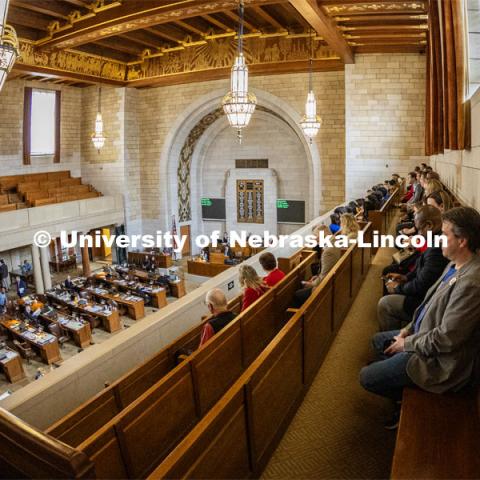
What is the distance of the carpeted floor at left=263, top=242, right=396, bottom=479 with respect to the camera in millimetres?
2281

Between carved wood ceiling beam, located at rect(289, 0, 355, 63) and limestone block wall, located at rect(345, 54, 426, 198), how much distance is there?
2.99ft

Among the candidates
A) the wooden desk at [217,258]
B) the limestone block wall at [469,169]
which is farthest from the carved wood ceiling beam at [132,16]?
the wooden desk at [217,258]

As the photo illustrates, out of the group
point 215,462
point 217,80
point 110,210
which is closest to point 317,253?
point 215,462

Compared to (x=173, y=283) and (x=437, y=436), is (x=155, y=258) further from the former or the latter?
(x=437, y=436)

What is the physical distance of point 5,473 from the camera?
111 cm

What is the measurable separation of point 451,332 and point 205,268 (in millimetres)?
12158

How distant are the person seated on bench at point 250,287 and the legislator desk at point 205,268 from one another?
930 cm

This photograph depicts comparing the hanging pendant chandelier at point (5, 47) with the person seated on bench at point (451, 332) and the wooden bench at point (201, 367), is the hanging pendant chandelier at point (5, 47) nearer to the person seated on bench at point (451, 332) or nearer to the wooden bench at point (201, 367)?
the wooden bench at point (201, 367)

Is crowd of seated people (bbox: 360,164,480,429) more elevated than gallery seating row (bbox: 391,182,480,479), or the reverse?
crowd of seated people (bbox: 360,164,480,429)

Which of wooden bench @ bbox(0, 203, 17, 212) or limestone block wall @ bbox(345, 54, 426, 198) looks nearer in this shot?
limestone block wall @ bbox(345, 54, 426, 198)

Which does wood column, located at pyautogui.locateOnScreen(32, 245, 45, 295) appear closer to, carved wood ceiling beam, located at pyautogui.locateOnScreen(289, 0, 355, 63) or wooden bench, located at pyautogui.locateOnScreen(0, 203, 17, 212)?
wooden bench, located at pyautogui.locateOnScreen(0, 203, 17, 212)

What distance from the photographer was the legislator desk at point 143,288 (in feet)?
38.5

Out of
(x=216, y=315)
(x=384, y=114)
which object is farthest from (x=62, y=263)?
(x=216, y=315)

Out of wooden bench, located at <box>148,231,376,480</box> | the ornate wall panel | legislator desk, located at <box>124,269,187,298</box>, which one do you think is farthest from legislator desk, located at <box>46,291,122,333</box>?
the ornate wall panel
